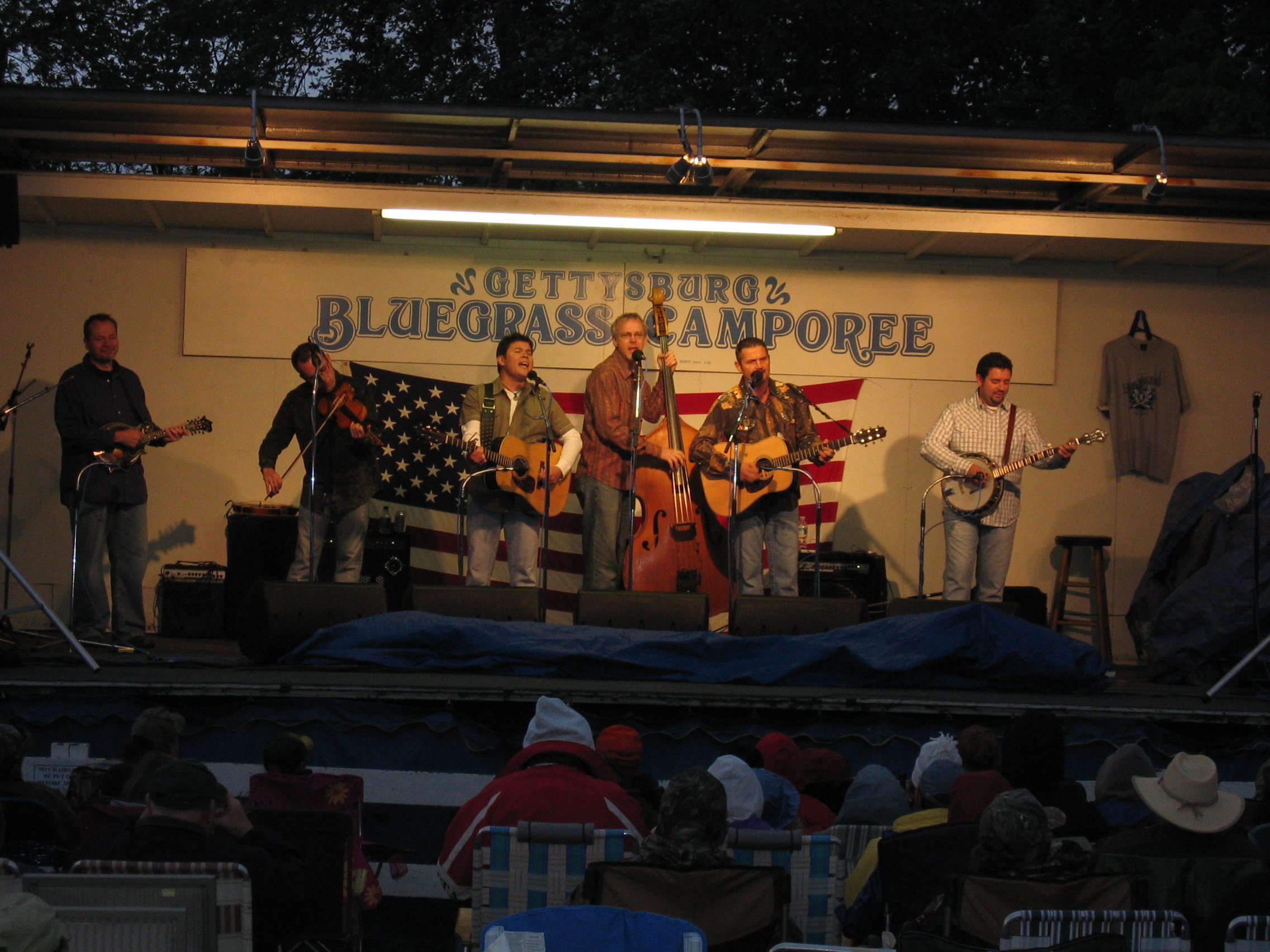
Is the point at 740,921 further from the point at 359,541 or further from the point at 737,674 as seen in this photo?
the point at 359,541

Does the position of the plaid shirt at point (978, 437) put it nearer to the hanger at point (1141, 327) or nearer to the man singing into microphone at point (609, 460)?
the man singing into microphone at point (609, 460)

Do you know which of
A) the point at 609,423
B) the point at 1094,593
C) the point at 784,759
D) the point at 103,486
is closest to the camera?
the point at 784,759

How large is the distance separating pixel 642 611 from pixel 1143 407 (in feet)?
15.8

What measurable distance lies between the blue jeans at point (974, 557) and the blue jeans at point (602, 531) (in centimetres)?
207

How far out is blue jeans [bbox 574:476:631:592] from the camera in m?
9.16

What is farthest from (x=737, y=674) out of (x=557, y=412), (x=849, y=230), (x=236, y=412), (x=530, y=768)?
(x=236, y=412)

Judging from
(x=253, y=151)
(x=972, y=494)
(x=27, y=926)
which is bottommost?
(x=27, y=926)

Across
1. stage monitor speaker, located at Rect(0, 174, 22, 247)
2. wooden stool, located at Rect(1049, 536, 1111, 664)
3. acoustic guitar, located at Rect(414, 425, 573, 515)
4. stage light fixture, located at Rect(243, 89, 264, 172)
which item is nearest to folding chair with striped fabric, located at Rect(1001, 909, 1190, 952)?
acoustic guitar, located at Rect(414, 425, 573, 515)

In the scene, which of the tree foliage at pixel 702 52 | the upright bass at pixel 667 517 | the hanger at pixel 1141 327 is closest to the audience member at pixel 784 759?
the upright bass at pixel 667 517

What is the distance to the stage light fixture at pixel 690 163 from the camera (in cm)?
752

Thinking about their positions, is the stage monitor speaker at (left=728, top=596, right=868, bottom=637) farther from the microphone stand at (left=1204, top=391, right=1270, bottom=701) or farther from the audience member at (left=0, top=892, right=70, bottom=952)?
the audience member at (left=0, top=892, right=70, bottom=952)

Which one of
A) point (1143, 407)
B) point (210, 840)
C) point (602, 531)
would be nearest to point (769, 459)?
point (602, 531)

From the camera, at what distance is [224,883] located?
320 cm

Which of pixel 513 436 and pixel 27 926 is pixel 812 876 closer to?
pixel 27 926
